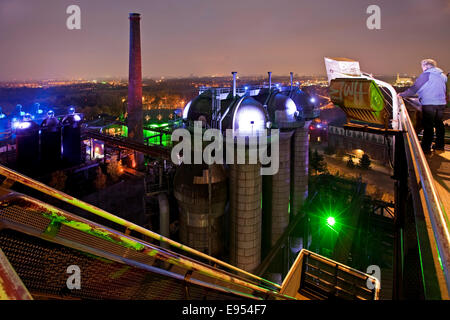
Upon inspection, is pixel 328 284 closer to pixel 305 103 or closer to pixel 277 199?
pixel 277 199

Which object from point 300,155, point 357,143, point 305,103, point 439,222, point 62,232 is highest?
point 305,103

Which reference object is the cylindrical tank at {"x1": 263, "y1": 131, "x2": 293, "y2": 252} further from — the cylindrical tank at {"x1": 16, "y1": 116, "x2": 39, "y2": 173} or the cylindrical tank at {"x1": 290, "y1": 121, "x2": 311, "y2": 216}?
the cylindrical tank at {"x1": 16, "y1": 116, "x2": 39, "y2": 173}

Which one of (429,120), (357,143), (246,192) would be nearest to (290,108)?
(246,192)

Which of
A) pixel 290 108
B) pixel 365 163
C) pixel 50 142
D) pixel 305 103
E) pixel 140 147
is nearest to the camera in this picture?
pixel 290 108

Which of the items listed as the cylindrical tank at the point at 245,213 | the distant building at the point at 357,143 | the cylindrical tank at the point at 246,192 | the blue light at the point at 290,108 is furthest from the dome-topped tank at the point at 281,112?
the distant building at the point at 357,143

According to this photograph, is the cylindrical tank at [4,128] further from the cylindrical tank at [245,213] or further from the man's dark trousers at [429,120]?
the man's dark trousers at [429,120]
